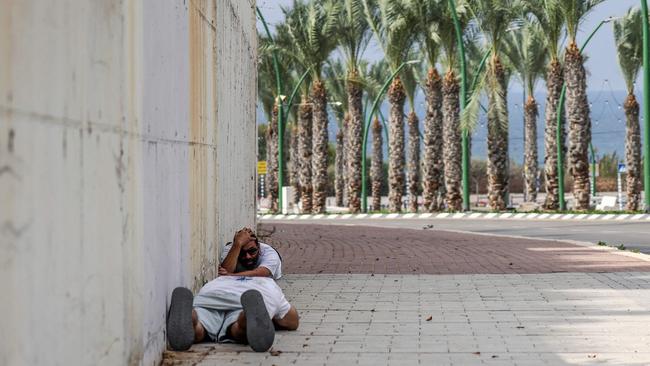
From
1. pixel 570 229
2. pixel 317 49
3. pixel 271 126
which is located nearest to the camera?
pixel 570 229

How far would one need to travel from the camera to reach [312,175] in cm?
A: 4966

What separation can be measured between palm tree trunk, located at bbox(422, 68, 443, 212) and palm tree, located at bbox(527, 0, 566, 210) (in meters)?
3.99

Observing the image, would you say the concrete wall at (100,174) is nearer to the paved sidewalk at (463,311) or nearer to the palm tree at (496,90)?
the paved sidewalk at (463,311)

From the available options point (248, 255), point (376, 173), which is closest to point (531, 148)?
point (376, 173)

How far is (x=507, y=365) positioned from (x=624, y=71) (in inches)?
1771

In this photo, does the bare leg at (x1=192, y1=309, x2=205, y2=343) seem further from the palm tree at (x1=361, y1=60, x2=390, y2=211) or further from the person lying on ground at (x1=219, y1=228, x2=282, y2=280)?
the palm tree at (x1=361, y1=60, x2=390, y2=211)

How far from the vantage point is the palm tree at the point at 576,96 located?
3716 centimetres

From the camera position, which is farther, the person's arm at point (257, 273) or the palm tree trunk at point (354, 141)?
the palm tree trunk at point (354, 141)

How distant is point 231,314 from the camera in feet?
27.7

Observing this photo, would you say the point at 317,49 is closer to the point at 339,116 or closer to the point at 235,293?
the point at 339,116

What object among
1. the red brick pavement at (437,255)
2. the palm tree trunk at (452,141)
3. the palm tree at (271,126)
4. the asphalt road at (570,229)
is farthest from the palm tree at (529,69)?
the red brick pavement at (437,255)

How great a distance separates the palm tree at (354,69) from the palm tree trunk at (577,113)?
10.6m

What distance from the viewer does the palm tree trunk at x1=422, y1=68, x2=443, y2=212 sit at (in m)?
42.9

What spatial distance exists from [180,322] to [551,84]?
36.9 m
